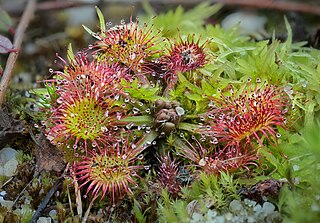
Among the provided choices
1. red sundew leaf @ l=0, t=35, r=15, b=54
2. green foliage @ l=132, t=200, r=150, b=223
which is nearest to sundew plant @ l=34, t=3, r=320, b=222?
green foliage @ l=132, t=200, r=150, b=223

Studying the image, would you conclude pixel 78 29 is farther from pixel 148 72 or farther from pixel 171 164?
pixel 171 164

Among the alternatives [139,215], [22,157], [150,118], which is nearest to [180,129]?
[150,118]

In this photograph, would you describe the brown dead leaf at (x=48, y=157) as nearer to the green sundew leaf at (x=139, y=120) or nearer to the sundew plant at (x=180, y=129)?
the sundew plant at (x=180, y=129)

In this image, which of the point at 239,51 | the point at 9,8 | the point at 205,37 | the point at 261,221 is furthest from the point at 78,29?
the point at 261,221

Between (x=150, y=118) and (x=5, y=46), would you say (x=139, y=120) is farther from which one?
(x=5, y=46)

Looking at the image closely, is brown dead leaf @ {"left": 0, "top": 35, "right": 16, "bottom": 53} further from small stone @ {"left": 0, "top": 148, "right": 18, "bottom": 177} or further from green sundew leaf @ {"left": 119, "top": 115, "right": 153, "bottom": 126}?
green sundew leaf @ {"left": 119, "top": 115, "right": 153, "bottom": 126}

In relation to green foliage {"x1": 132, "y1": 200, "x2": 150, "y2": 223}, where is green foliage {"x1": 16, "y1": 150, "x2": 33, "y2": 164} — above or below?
above

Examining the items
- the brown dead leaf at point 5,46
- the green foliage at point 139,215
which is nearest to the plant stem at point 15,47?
the brown dead leaf at point 5,46
